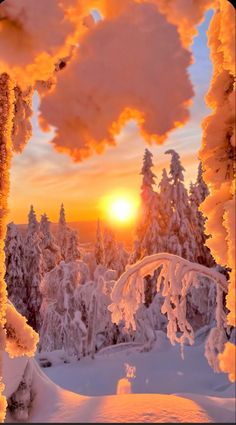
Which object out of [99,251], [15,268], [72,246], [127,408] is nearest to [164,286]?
[127,408]

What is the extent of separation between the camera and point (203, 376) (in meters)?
17.3

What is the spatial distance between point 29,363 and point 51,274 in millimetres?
13344

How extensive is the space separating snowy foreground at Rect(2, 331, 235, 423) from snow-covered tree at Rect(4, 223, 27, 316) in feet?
39.1

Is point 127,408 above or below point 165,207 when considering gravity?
below

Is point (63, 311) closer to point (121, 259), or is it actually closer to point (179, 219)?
point (179, 219)

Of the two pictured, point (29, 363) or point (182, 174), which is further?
point (182, 174)

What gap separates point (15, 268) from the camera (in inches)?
1270

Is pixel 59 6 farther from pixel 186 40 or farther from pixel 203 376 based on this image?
pixel 203 376

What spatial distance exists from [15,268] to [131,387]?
1747 cm

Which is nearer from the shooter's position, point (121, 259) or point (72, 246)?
point (121, 259)

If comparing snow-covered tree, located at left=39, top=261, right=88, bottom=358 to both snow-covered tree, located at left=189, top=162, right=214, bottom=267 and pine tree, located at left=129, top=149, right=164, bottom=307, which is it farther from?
snow-covered tree, located at left=189, top=162, right=214, bottom=267

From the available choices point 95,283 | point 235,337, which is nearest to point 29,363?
point 95,283

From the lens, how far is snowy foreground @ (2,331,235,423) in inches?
279

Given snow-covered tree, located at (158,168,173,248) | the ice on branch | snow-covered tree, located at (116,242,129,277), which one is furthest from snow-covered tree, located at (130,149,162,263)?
the ice on branch
